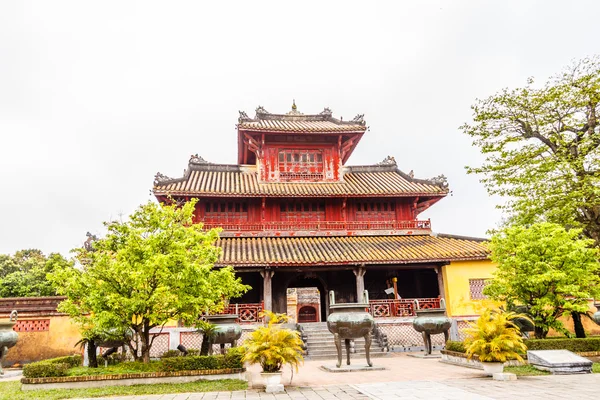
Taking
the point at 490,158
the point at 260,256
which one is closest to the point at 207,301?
the point at 260,256

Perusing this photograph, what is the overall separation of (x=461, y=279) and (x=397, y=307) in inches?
114

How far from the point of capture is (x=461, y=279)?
A: 17.3m

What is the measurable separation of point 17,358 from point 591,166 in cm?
2107

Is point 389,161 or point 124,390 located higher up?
point 389,161

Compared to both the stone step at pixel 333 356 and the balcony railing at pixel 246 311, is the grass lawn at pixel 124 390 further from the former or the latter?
the balcony railing at pixel 246 311

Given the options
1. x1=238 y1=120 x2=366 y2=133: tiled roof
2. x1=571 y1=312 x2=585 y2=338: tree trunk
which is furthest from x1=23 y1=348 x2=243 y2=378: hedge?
x1=238 y1=120 x2=366 y2=133: tiled roof

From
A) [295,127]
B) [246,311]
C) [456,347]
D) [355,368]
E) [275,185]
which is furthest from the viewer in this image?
[295,127]

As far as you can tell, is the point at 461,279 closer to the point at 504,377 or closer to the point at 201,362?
the point at 504,377

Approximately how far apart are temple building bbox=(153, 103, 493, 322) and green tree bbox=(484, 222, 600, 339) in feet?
16.3

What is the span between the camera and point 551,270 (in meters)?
11.0

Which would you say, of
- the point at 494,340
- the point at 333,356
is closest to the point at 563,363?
the point at 494,340

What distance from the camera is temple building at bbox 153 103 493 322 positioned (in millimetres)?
17078

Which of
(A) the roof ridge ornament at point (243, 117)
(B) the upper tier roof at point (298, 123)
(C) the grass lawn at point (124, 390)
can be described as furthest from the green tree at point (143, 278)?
(A) the roof ridge ornament at point (243, 117)

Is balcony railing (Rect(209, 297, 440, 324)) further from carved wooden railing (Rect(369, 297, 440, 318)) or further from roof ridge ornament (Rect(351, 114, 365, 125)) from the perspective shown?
roof ridge ornament (Rect(351, 114, 365, 125))
